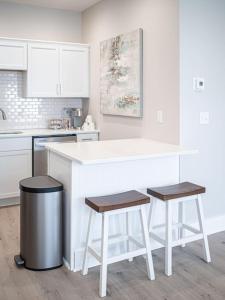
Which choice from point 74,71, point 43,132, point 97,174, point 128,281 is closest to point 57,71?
point 74,71

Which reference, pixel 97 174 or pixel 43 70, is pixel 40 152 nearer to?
pixel 43 70

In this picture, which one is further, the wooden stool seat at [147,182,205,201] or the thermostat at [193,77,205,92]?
the thermostat at [193,77,205,92]

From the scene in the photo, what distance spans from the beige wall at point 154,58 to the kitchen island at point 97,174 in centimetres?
42

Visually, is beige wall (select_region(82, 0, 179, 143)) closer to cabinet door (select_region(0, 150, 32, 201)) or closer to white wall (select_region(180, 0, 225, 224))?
white wall (select_region(180, 0, 225, 224))

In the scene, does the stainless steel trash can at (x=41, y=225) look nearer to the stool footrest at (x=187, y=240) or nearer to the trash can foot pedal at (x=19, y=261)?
the trash can foot pedal at (x=19, y=261)

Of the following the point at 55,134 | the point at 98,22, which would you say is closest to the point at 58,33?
the point at 98,22

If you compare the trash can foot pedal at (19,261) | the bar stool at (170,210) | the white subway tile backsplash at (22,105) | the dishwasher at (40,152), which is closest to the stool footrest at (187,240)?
the bar stool at (170,210)

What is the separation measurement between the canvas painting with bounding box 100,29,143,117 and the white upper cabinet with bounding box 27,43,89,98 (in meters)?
0.49

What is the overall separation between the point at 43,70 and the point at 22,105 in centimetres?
60

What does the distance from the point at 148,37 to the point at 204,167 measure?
57.1 inches

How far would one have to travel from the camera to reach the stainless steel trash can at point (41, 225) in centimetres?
274

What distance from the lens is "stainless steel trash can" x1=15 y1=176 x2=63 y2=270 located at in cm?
274

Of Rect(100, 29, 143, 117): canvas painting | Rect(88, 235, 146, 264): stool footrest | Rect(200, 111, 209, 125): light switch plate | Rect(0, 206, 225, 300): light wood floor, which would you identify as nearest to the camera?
Rect(0, 206, 225, 300): light wood floor

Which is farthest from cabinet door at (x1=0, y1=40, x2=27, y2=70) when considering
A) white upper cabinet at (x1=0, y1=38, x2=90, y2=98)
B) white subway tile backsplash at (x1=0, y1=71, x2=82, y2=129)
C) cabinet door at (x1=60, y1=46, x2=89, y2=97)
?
cabinet door at (x1=60, y1=46, x2=89, y2=97)
